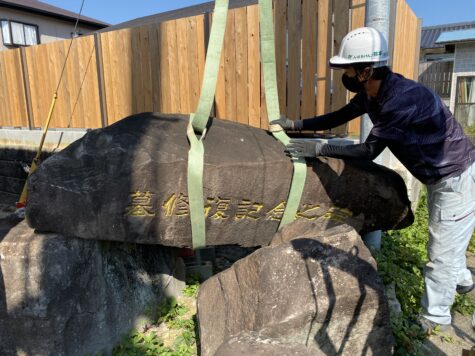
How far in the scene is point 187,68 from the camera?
524 cm

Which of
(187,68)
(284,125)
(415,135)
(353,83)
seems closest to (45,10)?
(187,68)

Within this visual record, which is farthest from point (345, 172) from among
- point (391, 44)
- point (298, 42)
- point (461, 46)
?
point (461, 46)

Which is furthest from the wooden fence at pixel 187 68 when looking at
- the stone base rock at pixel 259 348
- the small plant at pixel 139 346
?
the stone base rock at pixel 259 348

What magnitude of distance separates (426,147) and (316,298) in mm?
1315

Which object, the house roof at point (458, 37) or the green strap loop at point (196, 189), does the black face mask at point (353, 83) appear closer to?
the green strap loop at point (196, 189)

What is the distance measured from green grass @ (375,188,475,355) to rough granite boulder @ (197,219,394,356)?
502 mm

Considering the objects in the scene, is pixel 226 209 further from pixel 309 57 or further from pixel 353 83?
pixel 309 57

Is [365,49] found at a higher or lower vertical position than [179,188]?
higher

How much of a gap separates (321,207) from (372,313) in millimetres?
932

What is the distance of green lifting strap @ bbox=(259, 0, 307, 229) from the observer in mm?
2764

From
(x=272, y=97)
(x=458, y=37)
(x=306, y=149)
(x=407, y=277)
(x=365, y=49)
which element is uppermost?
(x=458, y=37)

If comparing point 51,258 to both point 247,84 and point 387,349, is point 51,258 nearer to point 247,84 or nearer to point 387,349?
point 387,349

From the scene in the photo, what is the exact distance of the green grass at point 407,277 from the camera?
274 centimetres

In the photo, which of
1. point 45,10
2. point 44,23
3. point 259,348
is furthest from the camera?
point 44,23
